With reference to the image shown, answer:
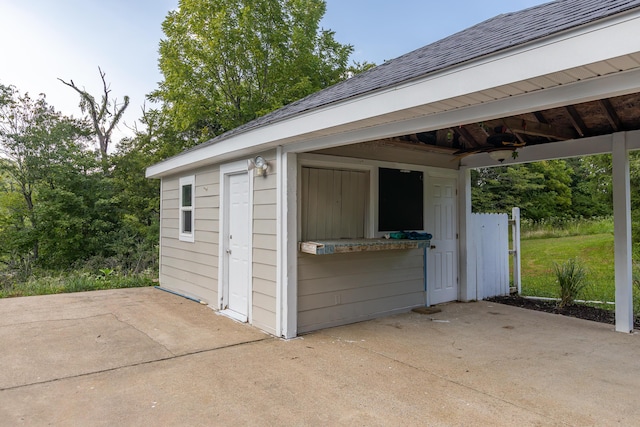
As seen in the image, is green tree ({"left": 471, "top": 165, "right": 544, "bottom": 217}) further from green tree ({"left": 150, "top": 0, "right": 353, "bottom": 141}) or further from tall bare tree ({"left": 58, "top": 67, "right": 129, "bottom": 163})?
tall bare tree ({"left": 58, "top": 67, "right": 129, "bottom": 163})

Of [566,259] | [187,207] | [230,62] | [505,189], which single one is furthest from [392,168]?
[505,189]

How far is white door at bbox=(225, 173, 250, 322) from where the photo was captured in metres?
4.79

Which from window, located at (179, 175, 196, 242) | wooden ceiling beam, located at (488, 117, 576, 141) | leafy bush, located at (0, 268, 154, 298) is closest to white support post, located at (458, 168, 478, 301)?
wooden ceiling beam, located at (488, 117, 576, 141)

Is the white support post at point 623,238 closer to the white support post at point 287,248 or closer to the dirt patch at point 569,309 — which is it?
the dirt patch at point 569,309

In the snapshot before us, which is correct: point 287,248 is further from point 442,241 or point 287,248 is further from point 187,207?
point 187,207

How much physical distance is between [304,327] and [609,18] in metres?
3.58

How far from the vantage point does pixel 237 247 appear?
196 inches

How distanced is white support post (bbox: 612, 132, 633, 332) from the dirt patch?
401 millimetres

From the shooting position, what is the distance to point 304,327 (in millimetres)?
4227

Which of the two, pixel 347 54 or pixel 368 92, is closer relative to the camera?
pixel 368 92

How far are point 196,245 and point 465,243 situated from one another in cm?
416

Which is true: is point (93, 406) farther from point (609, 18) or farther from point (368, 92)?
point (609, 18)

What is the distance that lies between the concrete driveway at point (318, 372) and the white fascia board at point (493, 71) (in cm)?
201

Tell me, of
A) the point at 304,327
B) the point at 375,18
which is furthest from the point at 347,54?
the point at 304,327
